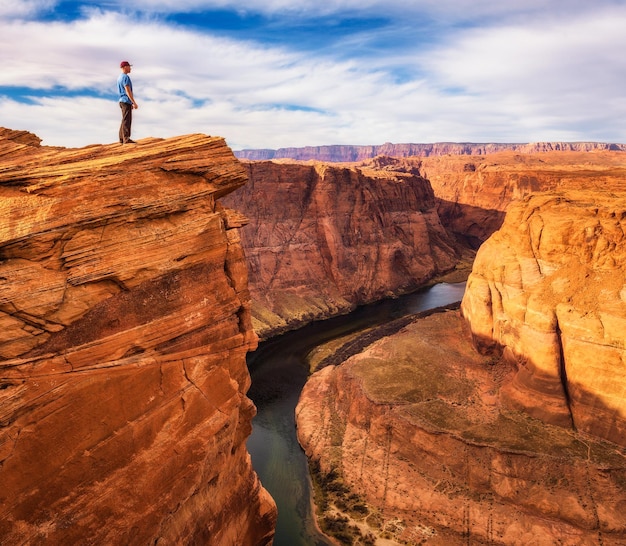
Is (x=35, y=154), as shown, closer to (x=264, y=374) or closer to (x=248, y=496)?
(x=248, y=496)

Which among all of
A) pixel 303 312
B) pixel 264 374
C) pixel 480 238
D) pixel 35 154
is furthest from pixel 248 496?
pixel 480 238

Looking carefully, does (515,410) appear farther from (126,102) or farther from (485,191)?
(485,191)

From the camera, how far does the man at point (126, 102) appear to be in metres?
16.9

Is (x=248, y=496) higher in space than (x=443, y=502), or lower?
higher

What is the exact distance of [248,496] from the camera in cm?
2017

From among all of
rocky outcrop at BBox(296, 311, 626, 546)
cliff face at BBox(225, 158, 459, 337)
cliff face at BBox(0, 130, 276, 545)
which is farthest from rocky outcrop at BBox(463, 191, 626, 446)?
cliff face at BBox(225, 158, 459, 337)

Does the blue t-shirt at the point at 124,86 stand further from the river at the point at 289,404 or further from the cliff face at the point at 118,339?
the river at the point at 289,404

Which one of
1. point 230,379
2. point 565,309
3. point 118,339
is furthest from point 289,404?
point 118,339

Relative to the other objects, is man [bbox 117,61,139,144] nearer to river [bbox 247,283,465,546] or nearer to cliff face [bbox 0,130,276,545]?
cliff face [bbox 0,130,276,545]

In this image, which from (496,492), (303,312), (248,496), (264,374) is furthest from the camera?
(303,312)

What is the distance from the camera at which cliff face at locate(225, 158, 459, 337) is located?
69.5m

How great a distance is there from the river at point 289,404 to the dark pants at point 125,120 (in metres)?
25.0

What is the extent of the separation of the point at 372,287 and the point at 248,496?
200 feet

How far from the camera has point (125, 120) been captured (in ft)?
56.5
